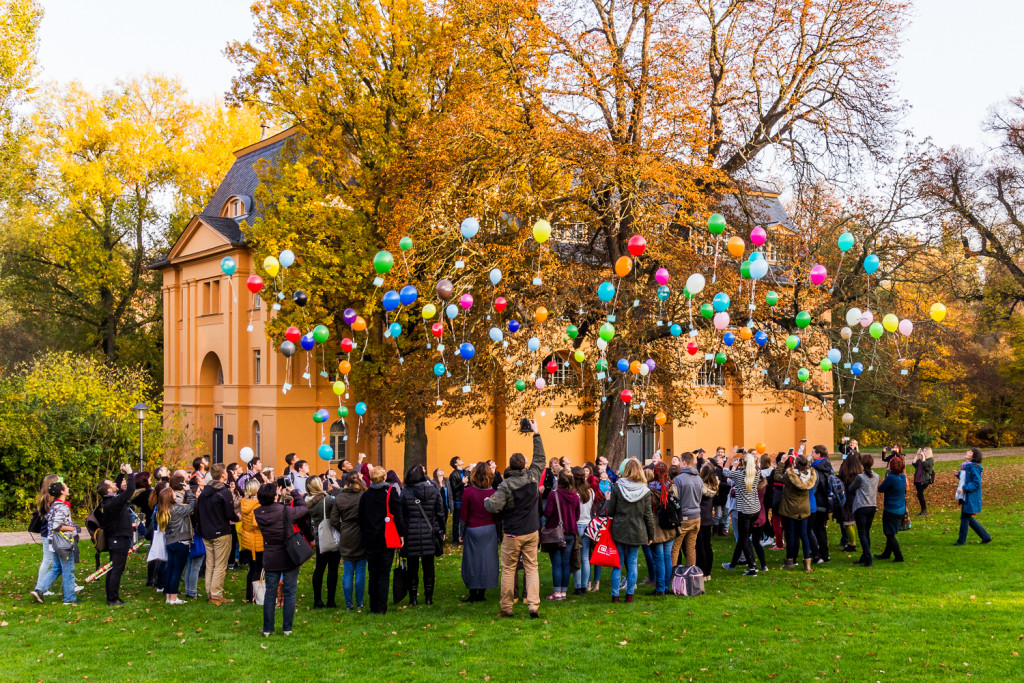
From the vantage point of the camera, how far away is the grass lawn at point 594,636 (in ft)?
27.9

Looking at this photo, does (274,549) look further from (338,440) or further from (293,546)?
(338,440)

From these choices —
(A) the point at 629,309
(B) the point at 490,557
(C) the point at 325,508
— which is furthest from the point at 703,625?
(A) the point at 629,309

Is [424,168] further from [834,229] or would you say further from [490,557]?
[490,557]

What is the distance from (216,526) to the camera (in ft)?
37.5

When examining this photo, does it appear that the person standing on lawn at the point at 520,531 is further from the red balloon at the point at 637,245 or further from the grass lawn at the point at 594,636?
the red balloon at the point at 637,245

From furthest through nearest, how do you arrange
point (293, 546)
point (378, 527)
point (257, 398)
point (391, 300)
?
point (257, 398)
point (391, 300)
point (378, 527)
point (293, 546)

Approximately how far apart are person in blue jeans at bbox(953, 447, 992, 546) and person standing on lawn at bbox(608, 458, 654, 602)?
6.28 meters

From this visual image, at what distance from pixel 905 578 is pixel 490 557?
19.5ft

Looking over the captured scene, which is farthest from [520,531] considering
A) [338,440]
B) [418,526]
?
[338,440]

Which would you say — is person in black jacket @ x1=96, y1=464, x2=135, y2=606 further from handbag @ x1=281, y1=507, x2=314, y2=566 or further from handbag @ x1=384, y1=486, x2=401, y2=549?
handbag @ x1=384, y1=486, x2=401, y2=549

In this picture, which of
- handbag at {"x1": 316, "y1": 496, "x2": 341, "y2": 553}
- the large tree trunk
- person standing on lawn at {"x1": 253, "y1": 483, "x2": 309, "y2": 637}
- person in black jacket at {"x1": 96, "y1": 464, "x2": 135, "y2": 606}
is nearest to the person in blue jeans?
handbag at {"x1": 316, "y1": 496, "x2": 341, "y2": 553}

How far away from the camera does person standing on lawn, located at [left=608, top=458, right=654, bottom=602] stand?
1091 centimetres

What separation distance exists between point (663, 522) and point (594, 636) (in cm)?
→ 216

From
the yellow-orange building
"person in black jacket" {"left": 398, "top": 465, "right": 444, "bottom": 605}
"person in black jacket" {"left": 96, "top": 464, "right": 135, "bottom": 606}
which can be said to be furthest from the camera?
the yellow-orange building
